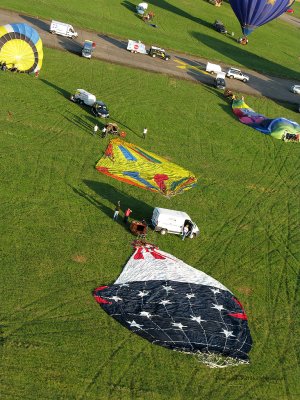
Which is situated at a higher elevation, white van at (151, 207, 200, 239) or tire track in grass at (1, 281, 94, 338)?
white van at (151, 207, 200, 239)

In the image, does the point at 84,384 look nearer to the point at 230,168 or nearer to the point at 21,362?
the point at 21,362

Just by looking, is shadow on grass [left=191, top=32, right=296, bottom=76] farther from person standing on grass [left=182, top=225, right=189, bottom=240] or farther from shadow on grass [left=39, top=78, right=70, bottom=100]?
person standing on grass [left=182, top=225, right=189, bottom=240]

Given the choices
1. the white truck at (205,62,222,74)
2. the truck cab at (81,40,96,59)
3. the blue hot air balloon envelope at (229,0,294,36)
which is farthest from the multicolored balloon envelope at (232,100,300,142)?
the blue hot air balloon envelope at (229,0,294,36)

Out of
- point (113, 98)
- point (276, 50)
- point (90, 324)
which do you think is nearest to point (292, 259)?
point (90, 324)

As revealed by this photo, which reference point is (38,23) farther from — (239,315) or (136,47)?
(239,315)

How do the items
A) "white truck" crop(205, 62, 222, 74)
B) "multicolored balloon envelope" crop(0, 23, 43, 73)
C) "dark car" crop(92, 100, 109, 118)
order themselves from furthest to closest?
"white truck" crop(205, 62, 222, 74) < "multicolored balloon envelope" crop(0, 23, 43, 73) < "dark car" crop(92, 100, 109, 118)

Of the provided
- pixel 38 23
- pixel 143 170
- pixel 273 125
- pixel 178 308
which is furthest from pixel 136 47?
pixel 178 308

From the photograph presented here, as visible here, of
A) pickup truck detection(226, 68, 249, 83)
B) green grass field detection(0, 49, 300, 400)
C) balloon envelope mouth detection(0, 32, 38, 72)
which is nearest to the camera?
green grass field detection(0, 49, 300, 400)

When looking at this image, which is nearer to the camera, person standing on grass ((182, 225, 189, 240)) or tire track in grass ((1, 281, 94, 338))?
tire track in grass ((1, 281, 94, 338))
